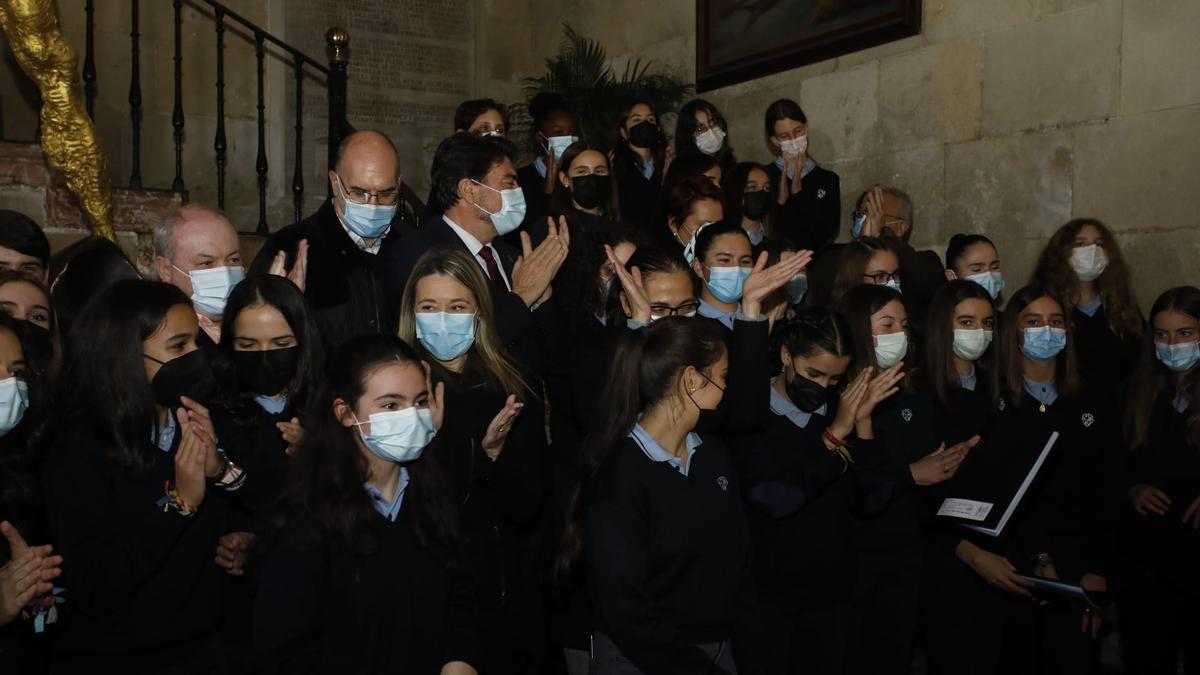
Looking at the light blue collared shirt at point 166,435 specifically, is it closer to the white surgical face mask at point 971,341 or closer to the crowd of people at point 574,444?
the crowd of people at point 574,444

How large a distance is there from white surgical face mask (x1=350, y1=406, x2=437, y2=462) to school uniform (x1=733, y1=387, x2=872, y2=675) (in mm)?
1221

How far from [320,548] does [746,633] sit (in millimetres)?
1246

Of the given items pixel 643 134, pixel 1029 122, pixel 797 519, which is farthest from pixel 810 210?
pixel 797 519

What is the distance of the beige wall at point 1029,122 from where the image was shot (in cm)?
562

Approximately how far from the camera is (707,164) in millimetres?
5363

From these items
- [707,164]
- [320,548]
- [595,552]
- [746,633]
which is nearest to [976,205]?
[707,164]

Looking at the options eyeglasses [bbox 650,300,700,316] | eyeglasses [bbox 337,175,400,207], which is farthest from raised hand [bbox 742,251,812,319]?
eyeglasses [bbox 337,175,400,207]

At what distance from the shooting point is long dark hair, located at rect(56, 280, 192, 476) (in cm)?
286

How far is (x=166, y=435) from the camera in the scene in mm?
2990

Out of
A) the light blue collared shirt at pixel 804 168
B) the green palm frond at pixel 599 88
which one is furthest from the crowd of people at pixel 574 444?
the green palm frond at pixel 599 88

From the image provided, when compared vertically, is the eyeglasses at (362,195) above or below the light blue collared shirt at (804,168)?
below

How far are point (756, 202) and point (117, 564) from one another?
11.6 ft

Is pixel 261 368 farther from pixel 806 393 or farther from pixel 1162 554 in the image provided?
pixel 1162 554

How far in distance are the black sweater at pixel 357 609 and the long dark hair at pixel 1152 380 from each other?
10.1ft
